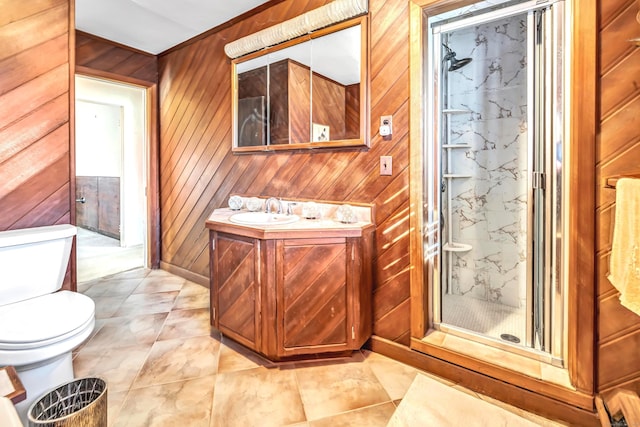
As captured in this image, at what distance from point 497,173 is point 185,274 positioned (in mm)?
3226

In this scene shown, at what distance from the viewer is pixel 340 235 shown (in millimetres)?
1848

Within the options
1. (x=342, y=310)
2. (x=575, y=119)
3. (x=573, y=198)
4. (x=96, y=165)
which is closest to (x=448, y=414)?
(x=342, y=310)

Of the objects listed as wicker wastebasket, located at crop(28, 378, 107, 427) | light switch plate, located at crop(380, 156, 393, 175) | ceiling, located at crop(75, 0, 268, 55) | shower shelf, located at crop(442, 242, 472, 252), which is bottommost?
wicker wastebasket, located at crop(28, 378, 107, 427)

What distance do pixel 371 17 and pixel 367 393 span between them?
7.13ft

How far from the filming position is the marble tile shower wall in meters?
2.57

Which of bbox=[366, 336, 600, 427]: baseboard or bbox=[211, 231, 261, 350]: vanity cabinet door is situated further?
bbox=[211, 231, 261, 350]: vanity cabinet door

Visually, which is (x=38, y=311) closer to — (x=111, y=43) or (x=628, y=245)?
(x=628, y=245)

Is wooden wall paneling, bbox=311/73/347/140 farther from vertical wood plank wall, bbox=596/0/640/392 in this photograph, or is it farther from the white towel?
the white towel

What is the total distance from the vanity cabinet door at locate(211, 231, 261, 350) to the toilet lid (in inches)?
27.8

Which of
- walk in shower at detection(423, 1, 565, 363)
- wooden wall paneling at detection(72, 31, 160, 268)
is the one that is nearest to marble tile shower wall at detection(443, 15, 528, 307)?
walk in shower at detection(423, 1, 565, 363)

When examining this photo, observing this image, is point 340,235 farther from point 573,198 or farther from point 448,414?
point 573,198

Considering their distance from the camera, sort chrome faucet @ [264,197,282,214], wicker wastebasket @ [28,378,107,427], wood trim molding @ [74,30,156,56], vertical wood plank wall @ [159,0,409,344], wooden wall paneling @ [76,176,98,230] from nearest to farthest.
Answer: wicker wastebasket @ [28,378,107,427]
vertical wood plank wall @ [159,0,409,344]
chrome faucet @ [264,197,282,214]
wood trim molding @ [74,30,156,56]
wooden wall paneling @ [76,176,98,230]

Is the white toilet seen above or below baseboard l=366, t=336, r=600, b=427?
above

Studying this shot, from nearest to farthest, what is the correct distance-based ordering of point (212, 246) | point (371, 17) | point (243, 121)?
1. point (371, 17)
2. point (212, 246)
3. point (243, 121)
